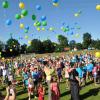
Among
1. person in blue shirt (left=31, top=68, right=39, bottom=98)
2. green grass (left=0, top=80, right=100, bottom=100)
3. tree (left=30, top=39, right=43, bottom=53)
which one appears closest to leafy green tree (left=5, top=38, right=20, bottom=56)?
tree (left=30, top=39, right=43, bottom=53)

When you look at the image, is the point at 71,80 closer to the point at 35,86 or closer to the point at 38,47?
the point at 35,86

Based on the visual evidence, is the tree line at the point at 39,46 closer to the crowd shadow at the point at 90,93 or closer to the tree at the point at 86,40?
the tree at the point at 86,40

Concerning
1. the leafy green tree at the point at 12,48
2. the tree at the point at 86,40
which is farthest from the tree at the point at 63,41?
the leafy green tree at the point at 12,48

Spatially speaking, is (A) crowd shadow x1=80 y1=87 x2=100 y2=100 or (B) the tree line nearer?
(A) crowd shadow x1=80 y1=87 x2=100 y2=100

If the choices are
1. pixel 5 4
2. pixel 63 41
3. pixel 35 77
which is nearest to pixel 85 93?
pixel 35 77

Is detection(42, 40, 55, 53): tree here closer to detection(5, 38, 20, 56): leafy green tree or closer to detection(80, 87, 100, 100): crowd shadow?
detection(5, 38, 20, 56): leafy green tree

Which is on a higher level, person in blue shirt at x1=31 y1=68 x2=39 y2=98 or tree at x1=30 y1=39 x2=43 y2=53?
tree at x1=30 y1=39 x2=43 y2=53

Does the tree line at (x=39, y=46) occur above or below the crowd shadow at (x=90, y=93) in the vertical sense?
above

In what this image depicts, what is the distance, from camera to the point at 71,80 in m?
14.8

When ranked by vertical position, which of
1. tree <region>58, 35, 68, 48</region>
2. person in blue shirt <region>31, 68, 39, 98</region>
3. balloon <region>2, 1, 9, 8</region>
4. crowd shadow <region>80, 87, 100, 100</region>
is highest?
tree <region>58, 35, 68, 48</region>

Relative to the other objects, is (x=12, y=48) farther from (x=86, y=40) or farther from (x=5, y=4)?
(x=5, y=4)

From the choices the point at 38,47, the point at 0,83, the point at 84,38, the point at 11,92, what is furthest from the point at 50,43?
the point at 11,92

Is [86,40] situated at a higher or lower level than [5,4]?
higher

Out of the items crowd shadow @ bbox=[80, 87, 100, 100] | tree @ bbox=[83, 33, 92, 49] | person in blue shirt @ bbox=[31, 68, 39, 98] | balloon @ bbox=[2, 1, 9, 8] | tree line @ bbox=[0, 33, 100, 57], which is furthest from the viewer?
tree @ bbox=[83, 33, 92, 49]
